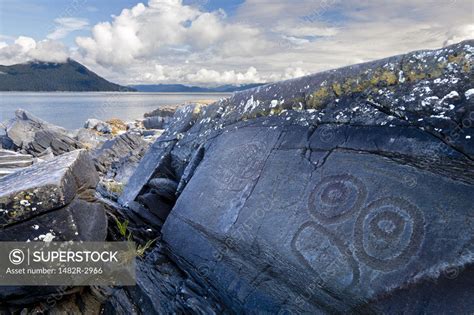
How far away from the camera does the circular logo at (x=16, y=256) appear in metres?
4.98

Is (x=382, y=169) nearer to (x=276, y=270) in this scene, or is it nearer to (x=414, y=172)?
(x=414, y=172)

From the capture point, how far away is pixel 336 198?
4523 mm

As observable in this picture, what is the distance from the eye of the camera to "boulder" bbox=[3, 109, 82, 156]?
26875mm

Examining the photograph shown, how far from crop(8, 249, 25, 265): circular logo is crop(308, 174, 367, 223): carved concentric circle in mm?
3780

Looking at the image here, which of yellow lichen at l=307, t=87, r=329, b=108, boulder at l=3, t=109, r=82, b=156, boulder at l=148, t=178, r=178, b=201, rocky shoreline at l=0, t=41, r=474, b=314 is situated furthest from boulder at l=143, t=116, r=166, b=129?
yellow lichen at l=307, t=87, r=329, b=108

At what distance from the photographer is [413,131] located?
168 inches

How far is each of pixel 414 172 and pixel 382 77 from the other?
148cm

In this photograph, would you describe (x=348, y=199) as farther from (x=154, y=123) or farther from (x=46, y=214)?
(x=154, y=123)

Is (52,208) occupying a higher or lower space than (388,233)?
lower

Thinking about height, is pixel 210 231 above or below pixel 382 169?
below

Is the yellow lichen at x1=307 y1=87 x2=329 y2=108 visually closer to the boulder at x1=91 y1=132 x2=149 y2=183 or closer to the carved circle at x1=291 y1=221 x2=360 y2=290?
the carved circle at x1=291 y1=221 x2=360 y2=290

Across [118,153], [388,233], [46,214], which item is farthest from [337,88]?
[118,153]

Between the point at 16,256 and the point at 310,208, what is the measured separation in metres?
3.83

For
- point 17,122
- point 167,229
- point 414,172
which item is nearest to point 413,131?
point 414,172
